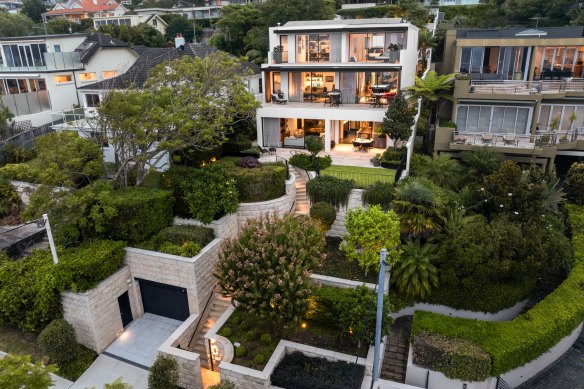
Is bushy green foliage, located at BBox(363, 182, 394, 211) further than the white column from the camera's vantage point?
No

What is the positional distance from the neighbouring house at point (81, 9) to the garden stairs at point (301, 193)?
75.6m

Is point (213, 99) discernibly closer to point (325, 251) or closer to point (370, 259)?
point (325, 251)

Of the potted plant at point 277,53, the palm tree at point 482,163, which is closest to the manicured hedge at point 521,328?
the palm tree at point 482,163

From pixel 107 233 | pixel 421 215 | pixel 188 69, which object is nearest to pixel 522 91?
pixel 421 215

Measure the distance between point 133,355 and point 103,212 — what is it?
6.07 m

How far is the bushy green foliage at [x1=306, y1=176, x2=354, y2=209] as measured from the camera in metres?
20.6

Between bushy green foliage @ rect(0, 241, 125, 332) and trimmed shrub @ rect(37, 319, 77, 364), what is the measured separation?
76 cm

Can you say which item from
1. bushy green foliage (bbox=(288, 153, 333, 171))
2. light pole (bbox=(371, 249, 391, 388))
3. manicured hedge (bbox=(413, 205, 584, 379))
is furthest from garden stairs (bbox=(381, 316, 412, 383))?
bushy green foliage (bbox=(288, 153, 333, 171))

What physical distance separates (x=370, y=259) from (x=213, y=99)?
11.2m

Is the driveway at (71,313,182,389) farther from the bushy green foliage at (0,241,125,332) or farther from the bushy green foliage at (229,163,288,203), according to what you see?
the bushy green foliage at (229,163,288,203)

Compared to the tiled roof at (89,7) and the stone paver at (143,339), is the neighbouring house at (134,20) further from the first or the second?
the stone paver at (143,339)

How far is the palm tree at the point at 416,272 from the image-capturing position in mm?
17047

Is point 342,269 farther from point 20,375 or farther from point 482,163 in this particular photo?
point 20,375

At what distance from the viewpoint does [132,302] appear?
18641 mm
